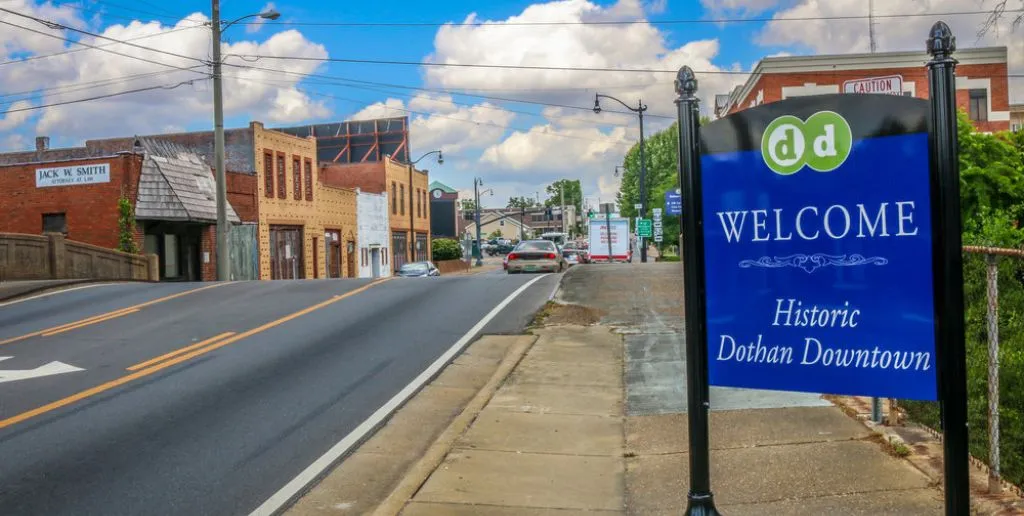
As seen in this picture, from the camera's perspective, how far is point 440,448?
7547 millimetres

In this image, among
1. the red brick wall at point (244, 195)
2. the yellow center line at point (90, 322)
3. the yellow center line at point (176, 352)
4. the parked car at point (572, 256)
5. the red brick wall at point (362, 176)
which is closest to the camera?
the yellow center line at point (176, 352)

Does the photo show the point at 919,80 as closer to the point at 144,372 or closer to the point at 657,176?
the point at 657,176

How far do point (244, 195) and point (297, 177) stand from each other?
6.23 meters

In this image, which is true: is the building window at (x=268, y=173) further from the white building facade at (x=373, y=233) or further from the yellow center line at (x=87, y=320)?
the yellow center line at (x=87, y=320)

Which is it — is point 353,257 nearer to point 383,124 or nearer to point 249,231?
point 249,231

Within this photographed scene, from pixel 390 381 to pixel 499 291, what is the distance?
851 cm

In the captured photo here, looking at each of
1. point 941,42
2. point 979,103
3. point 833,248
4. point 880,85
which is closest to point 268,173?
point 979,103

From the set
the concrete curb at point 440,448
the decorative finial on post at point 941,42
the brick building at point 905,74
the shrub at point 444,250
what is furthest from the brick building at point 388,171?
the decorative finial on post at point 941,42

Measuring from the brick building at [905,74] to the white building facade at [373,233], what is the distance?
2260cm

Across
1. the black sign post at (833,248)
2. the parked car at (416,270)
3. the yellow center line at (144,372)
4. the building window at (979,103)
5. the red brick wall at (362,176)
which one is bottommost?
the yellow center line at (144,372)

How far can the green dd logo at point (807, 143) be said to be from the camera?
13.9 feet

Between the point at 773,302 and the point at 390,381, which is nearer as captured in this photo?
the point at 773,302

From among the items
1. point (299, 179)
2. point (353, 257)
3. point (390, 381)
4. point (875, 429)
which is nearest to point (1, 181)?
point (299, 179)

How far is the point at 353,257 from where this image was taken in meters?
51.0
